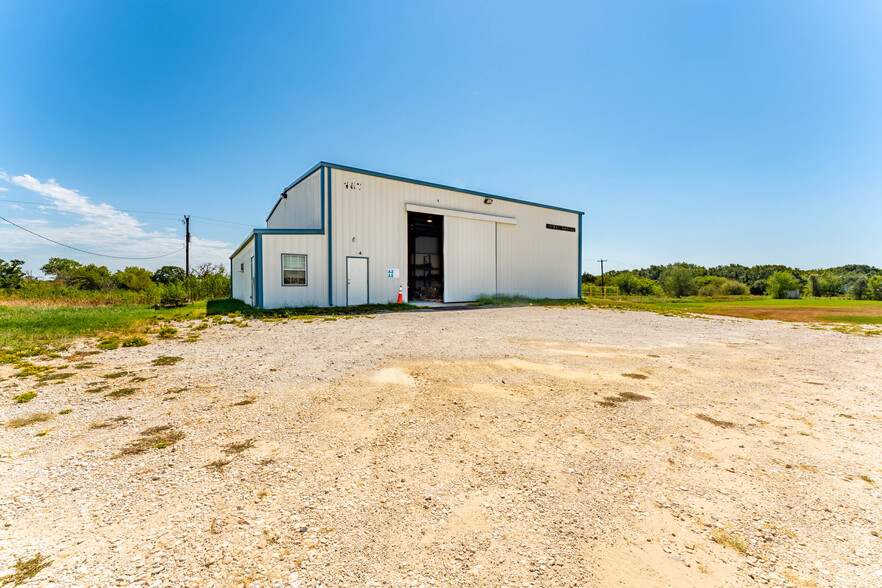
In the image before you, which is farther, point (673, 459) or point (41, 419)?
point (41, 419)

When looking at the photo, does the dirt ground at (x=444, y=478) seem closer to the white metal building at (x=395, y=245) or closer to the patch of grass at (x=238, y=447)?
the patch of grass at (x=238, y=447)

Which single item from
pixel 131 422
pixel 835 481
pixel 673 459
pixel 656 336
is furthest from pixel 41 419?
pixel 656 336

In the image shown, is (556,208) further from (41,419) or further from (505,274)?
(41,419)

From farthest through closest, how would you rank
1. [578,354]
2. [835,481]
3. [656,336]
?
[656,336] < [578,354] < [835,481]

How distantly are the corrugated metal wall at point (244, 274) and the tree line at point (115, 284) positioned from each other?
2929 mm

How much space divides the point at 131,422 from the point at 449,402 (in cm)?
333

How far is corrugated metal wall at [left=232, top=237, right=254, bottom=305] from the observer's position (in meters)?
16.9

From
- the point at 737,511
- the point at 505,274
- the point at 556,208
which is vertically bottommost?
the point at 737,511

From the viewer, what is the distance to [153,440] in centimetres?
328

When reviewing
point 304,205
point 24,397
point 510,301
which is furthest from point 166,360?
point 510,301

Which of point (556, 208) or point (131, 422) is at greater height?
point (556, 208)

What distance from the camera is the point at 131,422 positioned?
3688 mm

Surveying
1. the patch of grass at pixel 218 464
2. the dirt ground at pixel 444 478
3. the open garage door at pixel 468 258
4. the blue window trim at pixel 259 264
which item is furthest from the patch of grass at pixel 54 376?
the open garage door at pixel 468 258

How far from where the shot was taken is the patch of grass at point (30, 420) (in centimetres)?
360
